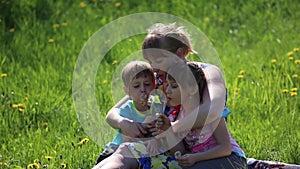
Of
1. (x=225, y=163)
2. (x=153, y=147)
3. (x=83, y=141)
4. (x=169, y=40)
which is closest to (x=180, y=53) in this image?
(x=169, y=40)

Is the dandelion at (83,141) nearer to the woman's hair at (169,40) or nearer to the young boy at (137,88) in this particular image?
the young boy at (137,88)

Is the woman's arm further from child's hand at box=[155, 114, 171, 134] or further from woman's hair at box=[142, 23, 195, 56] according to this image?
woman's hair at box=[142, 23, 195, 56]

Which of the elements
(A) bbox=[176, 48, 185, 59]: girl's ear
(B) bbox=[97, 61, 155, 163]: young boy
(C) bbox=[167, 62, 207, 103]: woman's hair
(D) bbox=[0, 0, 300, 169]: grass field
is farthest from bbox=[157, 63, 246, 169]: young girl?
(D) bbox=[0, 0, 300, 169]: grass field

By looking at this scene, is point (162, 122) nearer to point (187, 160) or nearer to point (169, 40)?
point (187, 160)

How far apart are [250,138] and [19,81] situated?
2.07 m

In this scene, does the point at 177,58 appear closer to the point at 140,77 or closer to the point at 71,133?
the point at 140,77

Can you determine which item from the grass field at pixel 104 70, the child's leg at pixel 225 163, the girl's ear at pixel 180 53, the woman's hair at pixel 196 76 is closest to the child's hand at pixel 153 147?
the child's leg at pixel 225 163

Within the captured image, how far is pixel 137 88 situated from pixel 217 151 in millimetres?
629

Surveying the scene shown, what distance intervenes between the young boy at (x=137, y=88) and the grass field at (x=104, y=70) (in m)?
0.36

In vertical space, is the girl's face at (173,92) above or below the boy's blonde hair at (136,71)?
below

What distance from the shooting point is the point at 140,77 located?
4.16 m

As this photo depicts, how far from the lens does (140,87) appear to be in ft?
13.7

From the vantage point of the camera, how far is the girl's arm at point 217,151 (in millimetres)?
3891

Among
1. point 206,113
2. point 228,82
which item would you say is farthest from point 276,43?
point 206,113
